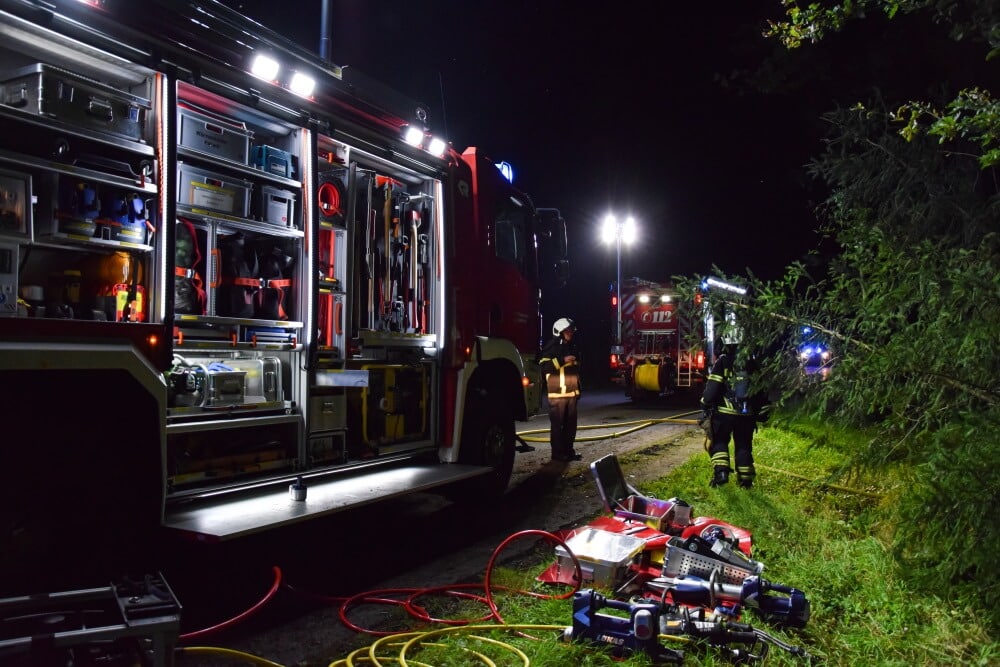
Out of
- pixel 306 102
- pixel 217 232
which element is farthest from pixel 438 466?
pixel 306 102

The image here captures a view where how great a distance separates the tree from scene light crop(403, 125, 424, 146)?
251cm

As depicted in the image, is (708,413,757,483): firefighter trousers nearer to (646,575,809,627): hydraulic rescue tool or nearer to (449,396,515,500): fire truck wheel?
(449,396,515,500): fire truck wheel

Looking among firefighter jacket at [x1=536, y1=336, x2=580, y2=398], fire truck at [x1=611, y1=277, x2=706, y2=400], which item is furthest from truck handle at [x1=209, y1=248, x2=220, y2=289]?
fire truck at [x1=611, y1=277, x2=706, y2=400]

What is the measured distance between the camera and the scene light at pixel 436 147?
5809 mm

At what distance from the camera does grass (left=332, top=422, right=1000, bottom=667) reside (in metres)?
3.19

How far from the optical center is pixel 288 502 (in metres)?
4.28

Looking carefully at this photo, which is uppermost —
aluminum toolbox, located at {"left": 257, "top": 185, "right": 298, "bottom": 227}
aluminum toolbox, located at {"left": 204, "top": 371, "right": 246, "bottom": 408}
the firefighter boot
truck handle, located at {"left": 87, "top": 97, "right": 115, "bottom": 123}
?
truck handle, located at {"left": 87, "top": 97, "right": 115, "bottom": 123}

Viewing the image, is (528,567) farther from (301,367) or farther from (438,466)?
(301,367)

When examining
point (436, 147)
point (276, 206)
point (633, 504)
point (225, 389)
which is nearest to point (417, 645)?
point (225, 389)

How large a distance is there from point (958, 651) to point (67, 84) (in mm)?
4594

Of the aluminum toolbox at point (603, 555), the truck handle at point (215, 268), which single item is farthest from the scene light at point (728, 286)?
the truck handle at point (215, 268)

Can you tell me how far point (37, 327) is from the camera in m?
3.06

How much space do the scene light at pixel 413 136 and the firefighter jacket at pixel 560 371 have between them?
342cm

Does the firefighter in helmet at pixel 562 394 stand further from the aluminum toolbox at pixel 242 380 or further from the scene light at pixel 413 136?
the aluminum toolbox at pixel 242 380
